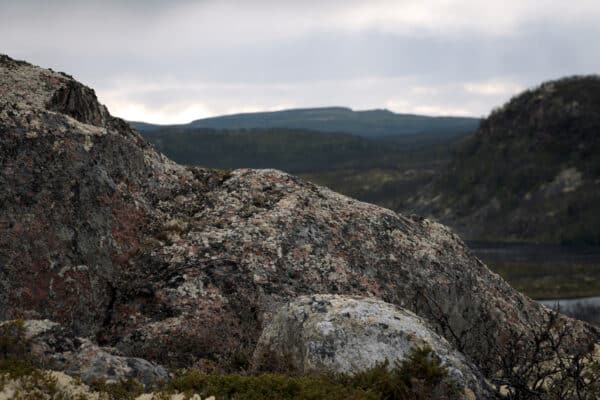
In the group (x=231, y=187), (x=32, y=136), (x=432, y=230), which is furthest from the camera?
(x=432, y=230)

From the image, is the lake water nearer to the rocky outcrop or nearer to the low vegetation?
the low vegetation

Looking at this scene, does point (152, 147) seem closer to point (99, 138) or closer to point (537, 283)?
point (99, 138)

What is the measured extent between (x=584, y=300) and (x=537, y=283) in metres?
16.1

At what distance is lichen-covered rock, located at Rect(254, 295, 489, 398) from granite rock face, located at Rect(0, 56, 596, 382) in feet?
8.41

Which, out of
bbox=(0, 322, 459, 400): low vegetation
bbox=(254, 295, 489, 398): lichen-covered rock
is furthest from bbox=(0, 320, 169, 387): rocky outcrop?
bbox=(254, 295, 489, 398): lichen-covered rock

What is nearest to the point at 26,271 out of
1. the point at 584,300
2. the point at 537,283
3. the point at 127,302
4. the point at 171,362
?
the point at 127,302

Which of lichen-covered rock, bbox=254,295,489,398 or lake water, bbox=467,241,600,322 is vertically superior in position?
lichen-covered rock, bbox=254,295,489,398

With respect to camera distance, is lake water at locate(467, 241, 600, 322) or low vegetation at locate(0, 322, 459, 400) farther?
lake water at locate(467, 241, 600, 322)

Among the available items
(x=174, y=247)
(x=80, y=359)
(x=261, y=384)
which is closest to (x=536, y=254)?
(x=174, y=247)

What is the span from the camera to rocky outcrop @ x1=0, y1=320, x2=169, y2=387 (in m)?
12.1

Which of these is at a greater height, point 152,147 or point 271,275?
point 152,147

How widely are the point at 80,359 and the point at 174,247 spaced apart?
23.6 ft

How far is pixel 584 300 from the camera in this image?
363ft

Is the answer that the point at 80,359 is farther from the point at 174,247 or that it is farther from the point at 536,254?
the point at 536,254
